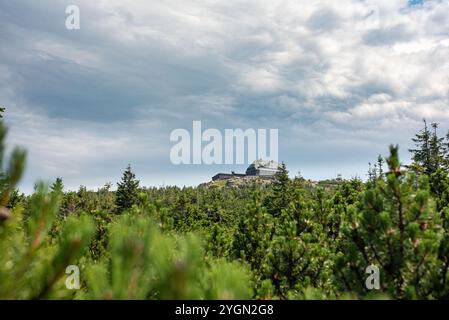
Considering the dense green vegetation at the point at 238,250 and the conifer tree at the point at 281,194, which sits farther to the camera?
the conifer tree at the point at 281,194

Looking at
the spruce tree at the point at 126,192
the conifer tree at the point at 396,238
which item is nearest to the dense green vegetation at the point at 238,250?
the conifer tree at the point at 396,238

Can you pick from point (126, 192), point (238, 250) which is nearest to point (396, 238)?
point (238, 250)

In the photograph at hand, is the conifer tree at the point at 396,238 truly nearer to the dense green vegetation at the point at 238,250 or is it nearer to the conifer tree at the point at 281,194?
→ the dense green vegetation at the point at 238,250

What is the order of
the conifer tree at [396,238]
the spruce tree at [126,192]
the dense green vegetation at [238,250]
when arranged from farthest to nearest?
the spruce tree at [126,192] < the conifer tree at [396,238] < the dense green vegetation at [238,250]

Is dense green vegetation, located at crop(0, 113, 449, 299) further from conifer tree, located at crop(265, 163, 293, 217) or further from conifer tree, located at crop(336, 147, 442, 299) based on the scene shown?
conifer tree, located at crop(265, 163, 293, 217)

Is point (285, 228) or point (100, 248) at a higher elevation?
point (285, 228)

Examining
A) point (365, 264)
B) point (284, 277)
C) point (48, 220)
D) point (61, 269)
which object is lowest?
point (284, 277)

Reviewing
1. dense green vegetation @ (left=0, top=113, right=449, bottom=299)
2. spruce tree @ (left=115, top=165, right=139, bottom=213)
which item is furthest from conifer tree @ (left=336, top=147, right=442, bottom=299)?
spruce tree @ (left=115, top=165, right=139, bottom=213)

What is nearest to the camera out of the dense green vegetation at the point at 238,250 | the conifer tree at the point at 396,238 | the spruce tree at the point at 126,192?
the dense green vegetation at the point at 238,250

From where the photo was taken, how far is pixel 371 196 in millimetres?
5637
